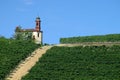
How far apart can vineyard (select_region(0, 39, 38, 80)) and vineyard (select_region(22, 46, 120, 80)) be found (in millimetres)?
3299

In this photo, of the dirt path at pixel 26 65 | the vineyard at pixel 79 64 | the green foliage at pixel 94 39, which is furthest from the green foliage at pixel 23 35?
the vineyard at pixel 79 64

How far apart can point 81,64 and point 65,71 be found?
3.42 meters

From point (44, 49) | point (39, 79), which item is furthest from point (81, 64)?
point (44, 49)

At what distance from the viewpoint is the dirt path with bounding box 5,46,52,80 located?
2719 inches

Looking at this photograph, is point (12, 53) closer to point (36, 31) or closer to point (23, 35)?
point (23, 35)

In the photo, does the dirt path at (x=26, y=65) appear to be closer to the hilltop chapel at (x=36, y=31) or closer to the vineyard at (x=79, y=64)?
the vineyard at (x=79, y=64)

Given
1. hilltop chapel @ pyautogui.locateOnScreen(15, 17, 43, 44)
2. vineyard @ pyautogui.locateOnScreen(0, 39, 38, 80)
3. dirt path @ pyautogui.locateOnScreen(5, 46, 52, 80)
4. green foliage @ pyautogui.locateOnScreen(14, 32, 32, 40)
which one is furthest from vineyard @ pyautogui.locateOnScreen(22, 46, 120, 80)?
hilltop chapel @ pyautogui.locateOnScreen(15, 17, 43, 44)

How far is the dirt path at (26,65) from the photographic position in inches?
2719

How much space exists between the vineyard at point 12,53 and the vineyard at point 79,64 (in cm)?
330

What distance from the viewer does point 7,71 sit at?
70375 millimetres

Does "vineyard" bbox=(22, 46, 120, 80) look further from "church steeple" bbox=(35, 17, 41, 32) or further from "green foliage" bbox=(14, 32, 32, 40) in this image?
"church steeple" bbox=(35, 17, 41, 32)

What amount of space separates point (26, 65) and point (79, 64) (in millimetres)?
8398

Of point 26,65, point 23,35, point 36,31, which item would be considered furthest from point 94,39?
point 36,31

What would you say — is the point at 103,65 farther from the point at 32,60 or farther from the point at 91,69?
the point at 32,60
